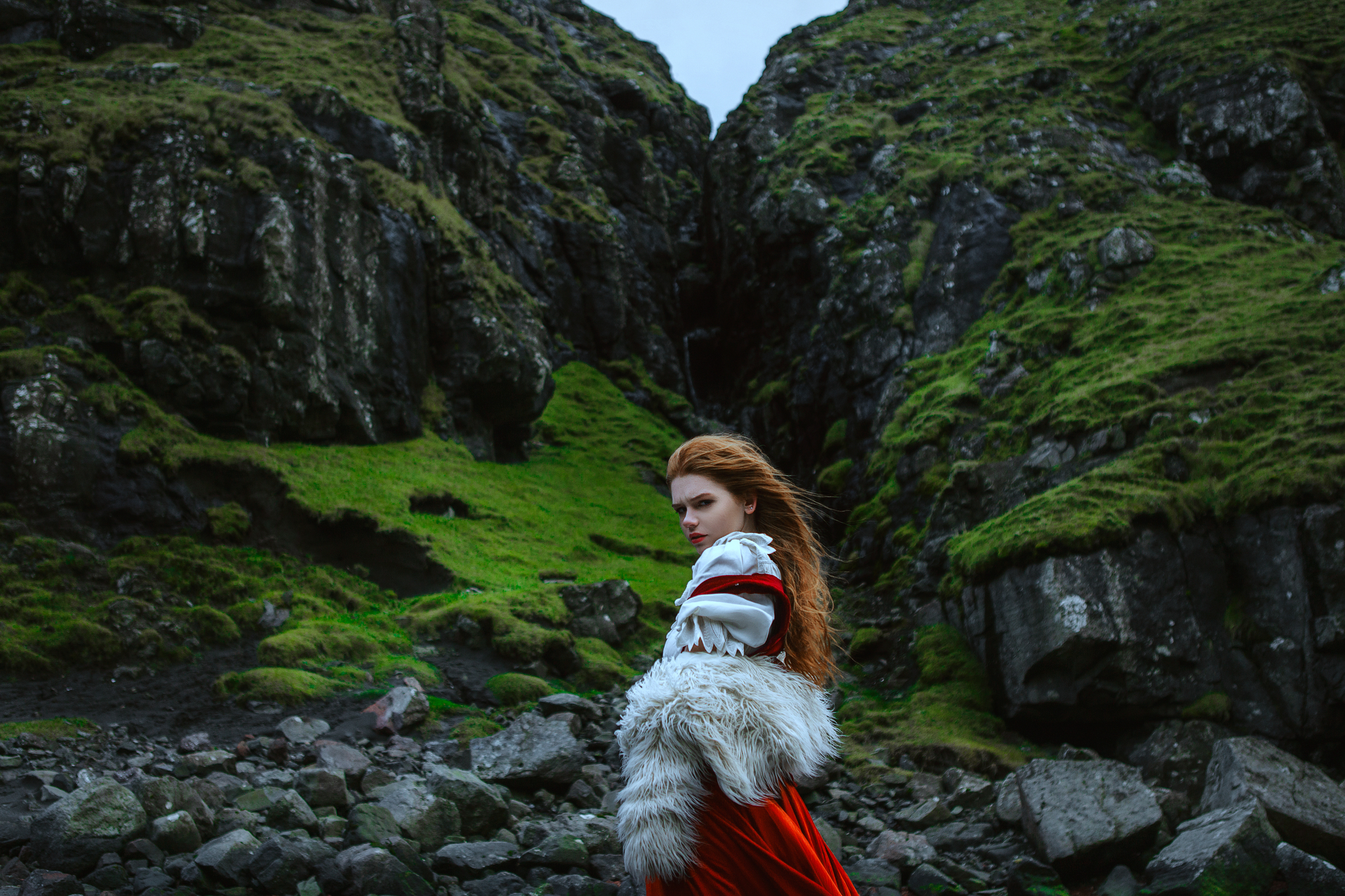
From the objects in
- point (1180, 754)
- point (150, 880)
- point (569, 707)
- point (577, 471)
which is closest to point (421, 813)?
point (150, 880)

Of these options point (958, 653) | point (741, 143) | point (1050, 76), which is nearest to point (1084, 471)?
point (958, 653)

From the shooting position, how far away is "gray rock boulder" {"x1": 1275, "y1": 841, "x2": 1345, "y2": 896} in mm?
6613

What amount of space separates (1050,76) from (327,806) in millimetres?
42101

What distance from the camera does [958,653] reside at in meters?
14.4

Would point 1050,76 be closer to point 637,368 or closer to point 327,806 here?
point 637,368

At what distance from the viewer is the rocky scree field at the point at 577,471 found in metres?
8.15

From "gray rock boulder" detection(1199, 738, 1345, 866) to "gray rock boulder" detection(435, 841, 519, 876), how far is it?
7394 mm

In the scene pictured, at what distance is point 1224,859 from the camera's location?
6.90 m

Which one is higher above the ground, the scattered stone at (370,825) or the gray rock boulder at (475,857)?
the scattered stone at (370,825)

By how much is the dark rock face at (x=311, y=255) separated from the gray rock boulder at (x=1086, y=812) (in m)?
17.9

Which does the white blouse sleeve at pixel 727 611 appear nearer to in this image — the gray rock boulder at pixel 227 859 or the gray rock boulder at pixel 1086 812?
the gray rock boulder at pixel 227 859

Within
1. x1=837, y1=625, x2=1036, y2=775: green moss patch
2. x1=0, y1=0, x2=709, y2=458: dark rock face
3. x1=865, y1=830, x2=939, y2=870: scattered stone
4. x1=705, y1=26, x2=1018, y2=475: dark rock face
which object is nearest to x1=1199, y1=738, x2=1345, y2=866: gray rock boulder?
x1=837, y1=625, x2=1036, y2=775: green moss patch

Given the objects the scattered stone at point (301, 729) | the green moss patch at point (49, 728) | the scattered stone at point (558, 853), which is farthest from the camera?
the scattered stone at point (301, 729)

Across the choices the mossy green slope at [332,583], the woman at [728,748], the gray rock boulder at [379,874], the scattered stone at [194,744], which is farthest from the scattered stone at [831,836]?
the scattered stone at [194,744]
